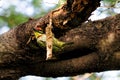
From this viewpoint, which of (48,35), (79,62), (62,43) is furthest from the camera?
(79,62)

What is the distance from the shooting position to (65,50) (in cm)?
170

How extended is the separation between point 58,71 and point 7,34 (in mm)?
347

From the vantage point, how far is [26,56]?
1742 mm

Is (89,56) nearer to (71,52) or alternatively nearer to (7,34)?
(71,52)

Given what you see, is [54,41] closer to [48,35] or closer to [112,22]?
[48,35]

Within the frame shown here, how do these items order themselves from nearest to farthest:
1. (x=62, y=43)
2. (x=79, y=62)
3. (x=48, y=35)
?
1. (x=48, y=35)
2. (x=62, y=43)
3. (x=79, y=62)

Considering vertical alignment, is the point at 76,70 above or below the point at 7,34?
below

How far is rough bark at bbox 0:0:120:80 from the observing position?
5.33ft

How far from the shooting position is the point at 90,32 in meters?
1.69

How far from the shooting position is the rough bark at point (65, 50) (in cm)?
162

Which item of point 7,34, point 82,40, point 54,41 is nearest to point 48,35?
point 54,41

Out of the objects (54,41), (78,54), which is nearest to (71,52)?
(78,54)

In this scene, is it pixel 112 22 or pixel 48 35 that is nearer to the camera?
pixel 48 35

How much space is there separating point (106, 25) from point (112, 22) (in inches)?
1.4
